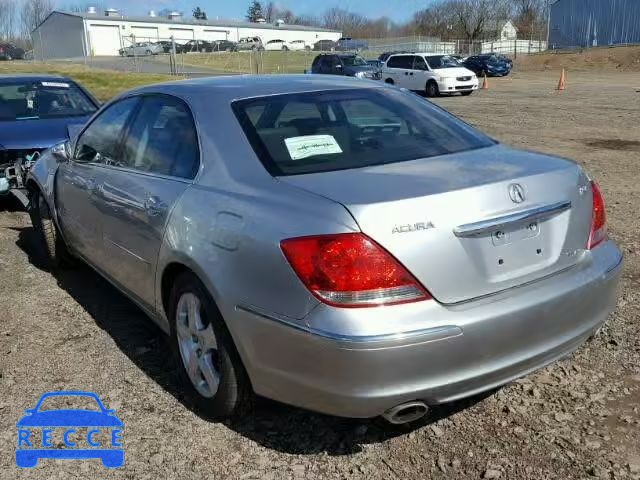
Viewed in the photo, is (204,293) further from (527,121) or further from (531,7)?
(531,7)

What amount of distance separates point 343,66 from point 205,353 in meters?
27.0

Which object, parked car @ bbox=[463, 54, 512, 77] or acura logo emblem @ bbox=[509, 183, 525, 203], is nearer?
acura logo emblem @ bbox=[509, 183, 525, 203]

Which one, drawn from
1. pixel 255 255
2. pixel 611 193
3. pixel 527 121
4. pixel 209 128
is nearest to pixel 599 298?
pixel 255 255

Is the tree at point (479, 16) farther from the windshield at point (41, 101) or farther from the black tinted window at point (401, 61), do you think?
the windshield at point (41, 101)

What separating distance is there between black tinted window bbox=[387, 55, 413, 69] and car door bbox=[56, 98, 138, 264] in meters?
23.7

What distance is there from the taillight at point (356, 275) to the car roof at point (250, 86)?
1327 mm

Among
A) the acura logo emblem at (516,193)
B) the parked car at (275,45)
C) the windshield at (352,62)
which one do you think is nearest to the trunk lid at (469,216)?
the acura logo emblem at (516,193)

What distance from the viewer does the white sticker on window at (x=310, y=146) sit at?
122 inches

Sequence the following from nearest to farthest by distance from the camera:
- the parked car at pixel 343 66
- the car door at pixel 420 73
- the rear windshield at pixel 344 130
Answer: the rear windshield at pixel 344 130 → the car door at pixel 420 73 → the parked car at pixel 343 66

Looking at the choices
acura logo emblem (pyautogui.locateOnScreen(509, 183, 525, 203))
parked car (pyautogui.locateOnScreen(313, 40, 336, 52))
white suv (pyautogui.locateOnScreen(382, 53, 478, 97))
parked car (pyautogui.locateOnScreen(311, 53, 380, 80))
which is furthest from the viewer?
parked car (pyautogui.locateOnScreen(313, 40, 336, 52))

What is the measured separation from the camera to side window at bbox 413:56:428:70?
26300mm

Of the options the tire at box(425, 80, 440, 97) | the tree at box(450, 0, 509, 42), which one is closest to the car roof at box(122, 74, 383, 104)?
the tire at box(425, 80, 440, 97)

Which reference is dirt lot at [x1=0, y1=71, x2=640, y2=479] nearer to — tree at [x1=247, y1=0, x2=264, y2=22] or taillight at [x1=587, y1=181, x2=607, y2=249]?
taillight at [x1=587, y1=181, x2=607, y2=249]

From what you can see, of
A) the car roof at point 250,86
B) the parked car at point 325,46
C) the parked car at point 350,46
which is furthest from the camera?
the parked car at point 325,46
